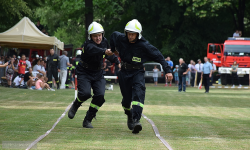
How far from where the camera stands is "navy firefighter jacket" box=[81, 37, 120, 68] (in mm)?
8633

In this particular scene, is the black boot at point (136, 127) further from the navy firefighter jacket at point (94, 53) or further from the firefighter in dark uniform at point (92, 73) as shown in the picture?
the navy firefighter jacket at point (94, 53)

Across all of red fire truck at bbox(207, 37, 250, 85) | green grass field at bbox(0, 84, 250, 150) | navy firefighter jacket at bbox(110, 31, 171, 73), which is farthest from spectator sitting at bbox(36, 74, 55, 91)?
Result: red fire truck at bbox(207, 37, 250, 85)

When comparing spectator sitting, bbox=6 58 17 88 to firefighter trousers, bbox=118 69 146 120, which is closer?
firefighter trousers, bbox=118 69 146 120

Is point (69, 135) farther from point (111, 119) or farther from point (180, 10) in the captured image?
point (180, 10)

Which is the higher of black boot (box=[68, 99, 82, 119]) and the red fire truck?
the red fire truck

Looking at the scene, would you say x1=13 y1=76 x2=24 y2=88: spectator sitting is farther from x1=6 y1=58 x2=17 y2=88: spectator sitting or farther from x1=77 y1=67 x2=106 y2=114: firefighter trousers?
x1=77 y1=67 x2=106 y2=114: firefighter trousers

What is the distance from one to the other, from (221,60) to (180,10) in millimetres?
6603

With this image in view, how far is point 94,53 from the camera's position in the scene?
340 inches

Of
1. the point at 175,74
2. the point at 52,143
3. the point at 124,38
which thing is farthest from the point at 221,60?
the point at 52,143

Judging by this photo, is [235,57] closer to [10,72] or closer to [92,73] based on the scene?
[10,72]

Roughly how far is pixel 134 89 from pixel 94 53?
1.04 m

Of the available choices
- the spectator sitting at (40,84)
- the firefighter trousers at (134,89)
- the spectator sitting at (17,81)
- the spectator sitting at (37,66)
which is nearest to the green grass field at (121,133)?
the firefighter trousers at (134,89)

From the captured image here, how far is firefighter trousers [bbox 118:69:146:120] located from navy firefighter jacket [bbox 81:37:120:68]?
606mm

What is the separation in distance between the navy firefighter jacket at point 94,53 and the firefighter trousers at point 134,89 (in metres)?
0.61
